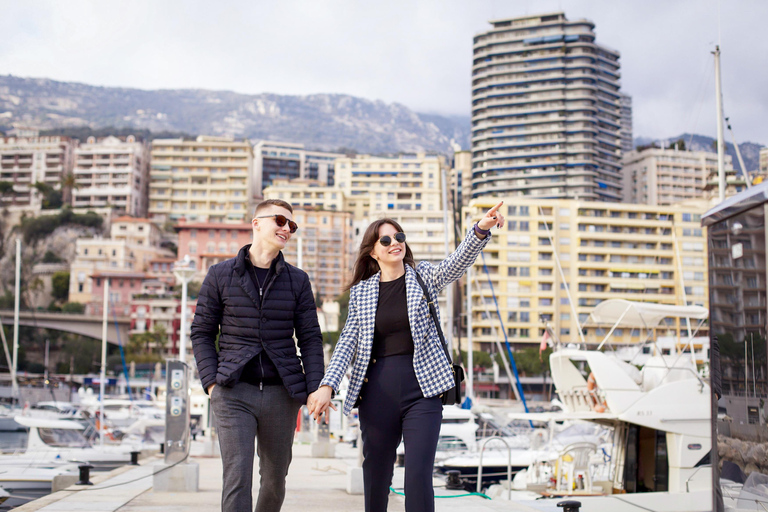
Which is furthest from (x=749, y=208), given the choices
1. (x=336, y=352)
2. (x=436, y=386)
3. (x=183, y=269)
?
(x=183, y=269)

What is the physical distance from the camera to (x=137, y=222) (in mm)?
101312

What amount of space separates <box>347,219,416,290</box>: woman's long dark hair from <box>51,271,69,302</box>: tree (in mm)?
96566

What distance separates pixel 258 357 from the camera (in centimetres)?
371

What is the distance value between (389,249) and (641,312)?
410 inches

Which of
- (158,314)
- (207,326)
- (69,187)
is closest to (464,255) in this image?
(207,326)

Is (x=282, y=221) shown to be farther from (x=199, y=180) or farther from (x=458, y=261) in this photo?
(x=199, y=180)

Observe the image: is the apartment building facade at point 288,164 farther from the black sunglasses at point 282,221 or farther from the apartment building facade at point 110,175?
the black sunglasses at point 282,221

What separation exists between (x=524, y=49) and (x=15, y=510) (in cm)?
11328

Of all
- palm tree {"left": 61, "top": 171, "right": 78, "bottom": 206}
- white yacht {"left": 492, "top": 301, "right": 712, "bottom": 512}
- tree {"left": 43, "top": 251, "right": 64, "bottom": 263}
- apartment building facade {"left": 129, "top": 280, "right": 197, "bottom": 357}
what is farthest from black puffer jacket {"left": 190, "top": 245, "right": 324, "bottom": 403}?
palm tree {"left": 61, "top": 171, "right": 78, "bottom": 206}

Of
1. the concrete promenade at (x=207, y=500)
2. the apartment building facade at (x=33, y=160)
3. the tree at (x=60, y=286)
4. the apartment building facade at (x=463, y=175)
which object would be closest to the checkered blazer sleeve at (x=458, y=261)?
the concrete promenade at (x=207, y=500)

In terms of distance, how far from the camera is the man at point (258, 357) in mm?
3613

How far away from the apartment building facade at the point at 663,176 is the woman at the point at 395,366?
122 meters

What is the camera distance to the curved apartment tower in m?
110

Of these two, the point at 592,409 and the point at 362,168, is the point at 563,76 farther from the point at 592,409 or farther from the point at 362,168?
the point at 592,409
